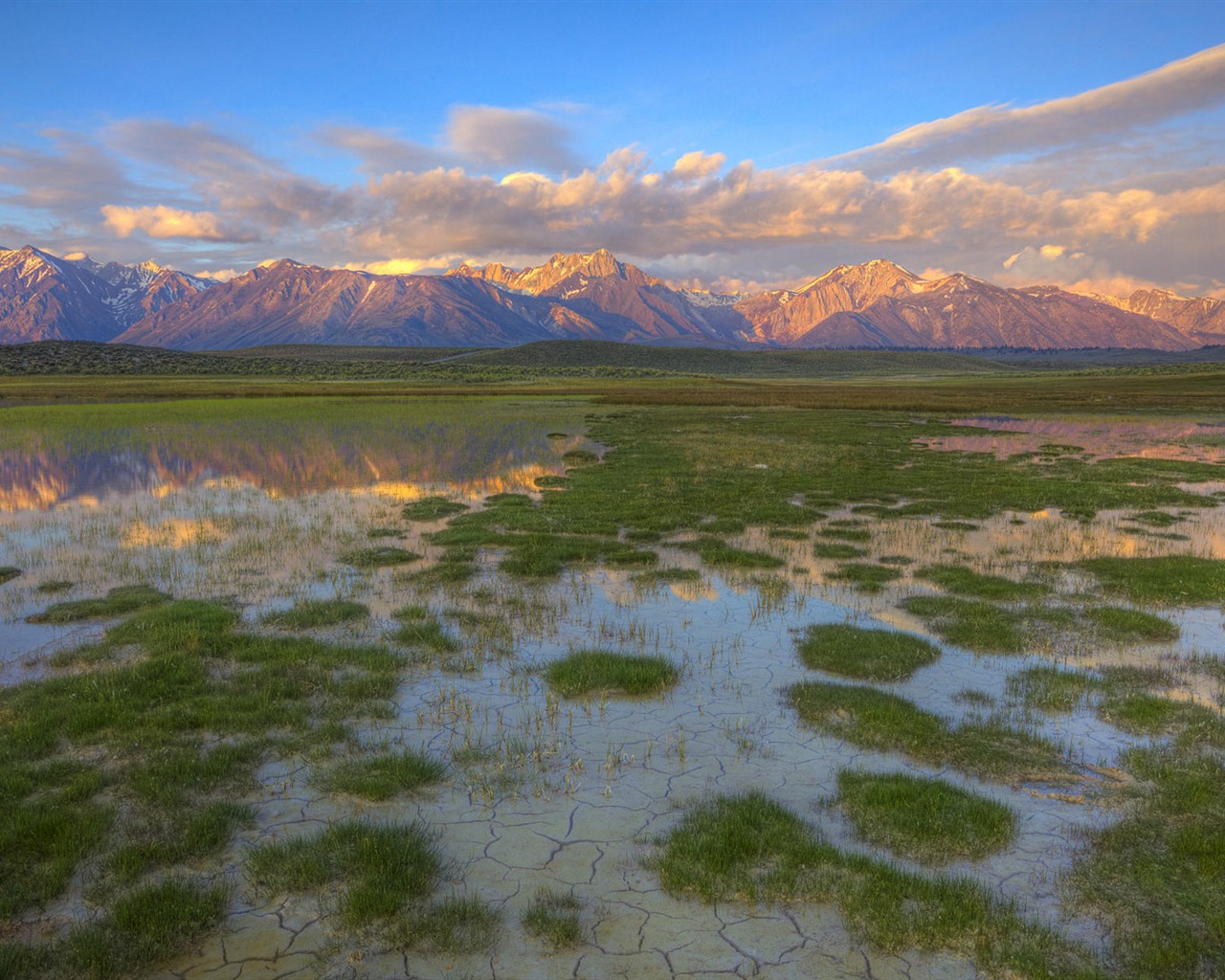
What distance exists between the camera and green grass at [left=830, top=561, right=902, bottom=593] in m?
17.2

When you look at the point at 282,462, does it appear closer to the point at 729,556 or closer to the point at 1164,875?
the point at 729,556

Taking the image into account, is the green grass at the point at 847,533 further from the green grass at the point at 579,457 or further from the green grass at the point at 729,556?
the green grass at the point at 579,457

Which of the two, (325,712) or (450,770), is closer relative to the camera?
(450,770)

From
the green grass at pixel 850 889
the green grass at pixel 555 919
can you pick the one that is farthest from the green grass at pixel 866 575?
the green grass at pixel 555 919

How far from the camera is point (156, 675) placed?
11531mm

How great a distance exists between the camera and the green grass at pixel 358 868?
21.7ft

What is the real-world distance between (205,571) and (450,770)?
39.2 feet

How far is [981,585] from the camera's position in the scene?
1697cm

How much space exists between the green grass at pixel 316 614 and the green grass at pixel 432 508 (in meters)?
9.20

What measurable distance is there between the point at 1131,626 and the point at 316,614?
1619cm

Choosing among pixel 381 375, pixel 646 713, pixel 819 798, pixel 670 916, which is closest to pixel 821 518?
pixel 646 713

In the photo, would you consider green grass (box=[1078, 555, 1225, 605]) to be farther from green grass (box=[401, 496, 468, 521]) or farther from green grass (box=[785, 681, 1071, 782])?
green grass (box=[401, 496, 468, 521])

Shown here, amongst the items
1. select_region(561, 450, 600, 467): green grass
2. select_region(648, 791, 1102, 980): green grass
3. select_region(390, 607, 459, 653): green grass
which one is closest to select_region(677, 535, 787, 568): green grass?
select_region(390, 607, 459, 653): green grass

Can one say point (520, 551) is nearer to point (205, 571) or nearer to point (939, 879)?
point (205, 571)
